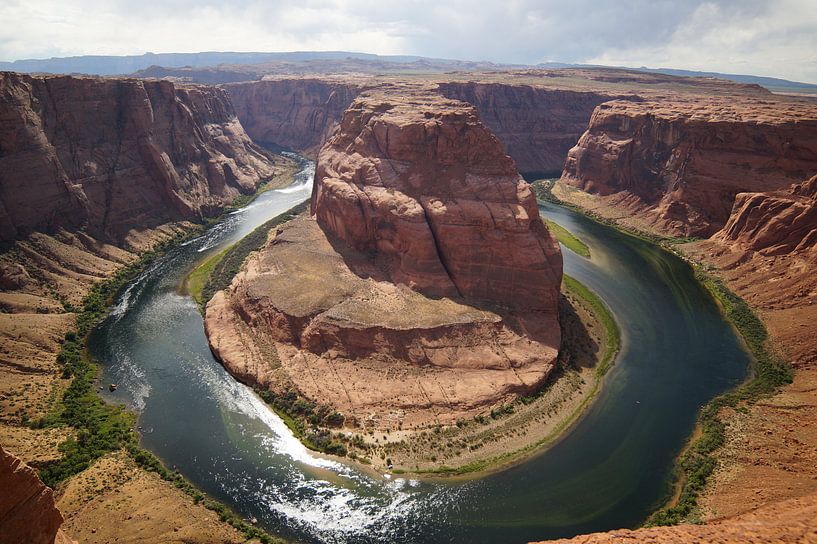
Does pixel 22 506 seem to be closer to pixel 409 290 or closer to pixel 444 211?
pixel 409 290

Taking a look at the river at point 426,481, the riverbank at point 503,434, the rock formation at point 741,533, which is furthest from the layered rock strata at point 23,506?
the rock formation at point 741,533

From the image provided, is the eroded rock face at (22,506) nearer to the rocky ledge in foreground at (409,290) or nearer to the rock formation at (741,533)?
the rock formation at (741,533)

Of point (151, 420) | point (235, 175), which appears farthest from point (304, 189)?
point (151, 420)

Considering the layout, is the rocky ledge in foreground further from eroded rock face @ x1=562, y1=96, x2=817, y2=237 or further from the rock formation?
eroded rock face @ x1=562, y1=96, x2=817, y2=237

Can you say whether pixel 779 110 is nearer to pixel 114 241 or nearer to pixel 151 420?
pixel 151 420

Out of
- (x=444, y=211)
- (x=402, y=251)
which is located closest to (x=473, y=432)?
(x=402, y=251)
